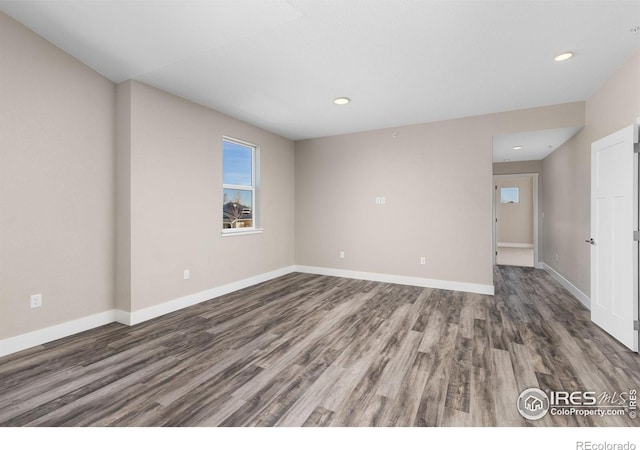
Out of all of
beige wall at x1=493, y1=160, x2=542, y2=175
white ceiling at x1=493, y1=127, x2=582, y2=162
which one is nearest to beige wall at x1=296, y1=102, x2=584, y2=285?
white ceiling at x1=493, y1=127, x2=582, y2=162

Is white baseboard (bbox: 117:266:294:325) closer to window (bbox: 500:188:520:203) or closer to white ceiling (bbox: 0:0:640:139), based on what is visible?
white ceiling (bbox: 0:0:640:139)

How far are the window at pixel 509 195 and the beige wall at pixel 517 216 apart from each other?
0.09 meters

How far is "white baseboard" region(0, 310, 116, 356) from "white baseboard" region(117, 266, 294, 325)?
151 mm

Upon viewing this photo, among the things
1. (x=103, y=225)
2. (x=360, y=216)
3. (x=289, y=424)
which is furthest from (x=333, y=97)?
(x=289, y=424)

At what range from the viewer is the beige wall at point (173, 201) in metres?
3.16

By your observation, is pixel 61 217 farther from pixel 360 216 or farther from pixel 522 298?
pixel 522 298

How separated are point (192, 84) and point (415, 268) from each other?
4015 mm

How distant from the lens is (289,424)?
163cm

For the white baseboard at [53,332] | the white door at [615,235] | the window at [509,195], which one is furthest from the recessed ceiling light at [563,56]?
the window at [509,195]

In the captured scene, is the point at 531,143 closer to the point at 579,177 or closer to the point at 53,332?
the point at 579,177

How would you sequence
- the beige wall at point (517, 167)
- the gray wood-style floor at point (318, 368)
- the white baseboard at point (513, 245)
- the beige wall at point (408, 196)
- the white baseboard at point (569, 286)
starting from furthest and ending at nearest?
1. the white baseboard at point (513, 245)
2. the beige wall at point (517, 167)
3. the beige wall at point (408, 196)
4. the white baseboard at point (569, 286)
5. the gray wood-style floor at point (318, 368)

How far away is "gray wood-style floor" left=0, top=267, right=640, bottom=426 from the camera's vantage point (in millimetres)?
1717

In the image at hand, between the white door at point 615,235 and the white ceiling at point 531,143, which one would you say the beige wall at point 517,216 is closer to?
the white ceiling at point 531,143

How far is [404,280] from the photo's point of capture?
4.87m
